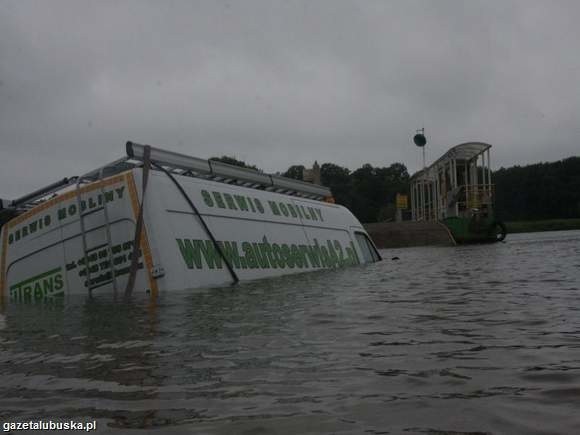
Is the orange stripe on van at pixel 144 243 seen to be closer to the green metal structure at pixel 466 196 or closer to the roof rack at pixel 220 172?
the roof rack at pixel 220 172

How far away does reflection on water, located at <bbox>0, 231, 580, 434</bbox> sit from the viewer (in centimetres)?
255

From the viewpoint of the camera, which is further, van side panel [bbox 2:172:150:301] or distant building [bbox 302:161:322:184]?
distant building [bbox 302:161:322:184]

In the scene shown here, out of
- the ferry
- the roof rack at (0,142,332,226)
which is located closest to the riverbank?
the roof rack at (0,142,332,226)

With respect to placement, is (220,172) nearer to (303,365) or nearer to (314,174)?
(303,365)

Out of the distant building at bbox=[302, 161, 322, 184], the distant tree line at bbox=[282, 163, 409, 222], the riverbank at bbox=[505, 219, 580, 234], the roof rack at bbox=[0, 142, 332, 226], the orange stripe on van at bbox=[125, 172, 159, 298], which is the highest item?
the distant tree line at bbox=[282, 163, 409, 222]

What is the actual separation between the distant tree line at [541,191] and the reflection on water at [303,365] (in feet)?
267

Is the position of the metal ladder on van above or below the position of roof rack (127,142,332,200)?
below

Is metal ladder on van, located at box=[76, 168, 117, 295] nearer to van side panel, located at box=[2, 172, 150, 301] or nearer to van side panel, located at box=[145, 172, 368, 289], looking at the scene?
van side panel, located at box=[2, 172, 150, 301]

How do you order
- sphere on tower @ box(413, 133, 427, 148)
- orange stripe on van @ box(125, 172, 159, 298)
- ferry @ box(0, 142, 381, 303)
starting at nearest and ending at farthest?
1. orange stripe on van @ box(125, 172, 159, 298)
2. ferry @ box(0, 142, 381, 303)
3. sphere on tower @ box(413, 133, 427, 148)

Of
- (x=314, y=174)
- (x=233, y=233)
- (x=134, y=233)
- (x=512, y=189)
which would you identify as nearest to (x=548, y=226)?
(x=512, y=189)

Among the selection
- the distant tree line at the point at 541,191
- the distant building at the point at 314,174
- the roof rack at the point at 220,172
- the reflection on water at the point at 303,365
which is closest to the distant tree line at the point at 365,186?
the distant tree line at the point at 541,191

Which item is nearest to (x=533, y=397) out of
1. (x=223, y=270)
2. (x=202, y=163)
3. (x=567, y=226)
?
(x=223, y=270)

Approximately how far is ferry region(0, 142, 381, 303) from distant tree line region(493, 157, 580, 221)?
78.7 metres

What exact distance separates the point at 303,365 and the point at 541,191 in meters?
89.8
